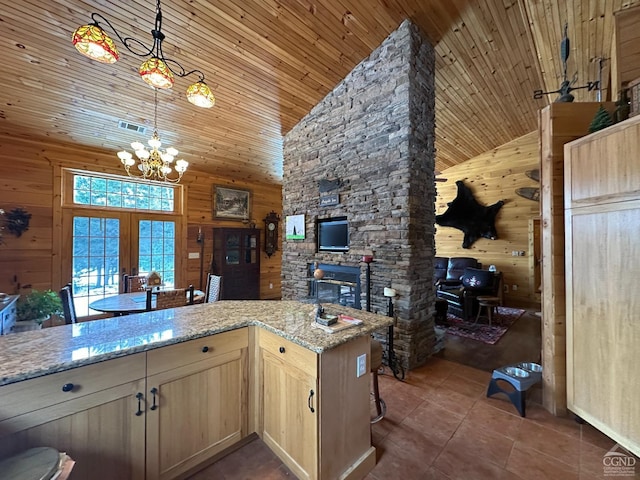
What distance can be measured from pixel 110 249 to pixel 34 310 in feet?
4.75

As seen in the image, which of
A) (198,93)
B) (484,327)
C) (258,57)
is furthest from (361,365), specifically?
(484,327)

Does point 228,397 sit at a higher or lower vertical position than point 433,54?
lower

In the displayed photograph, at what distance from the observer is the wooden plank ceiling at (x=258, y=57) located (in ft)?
8.77

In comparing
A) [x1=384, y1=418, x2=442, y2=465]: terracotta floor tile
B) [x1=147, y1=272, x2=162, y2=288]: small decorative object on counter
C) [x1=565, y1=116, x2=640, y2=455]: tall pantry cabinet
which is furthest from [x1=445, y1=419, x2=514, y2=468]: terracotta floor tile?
[x1=147, y1=272, x2=162, y2=288]: small decorative object on counter

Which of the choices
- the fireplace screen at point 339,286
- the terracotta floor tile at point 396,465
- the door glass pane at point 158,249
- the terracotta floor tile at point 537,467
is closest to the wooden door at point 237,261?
the door glass pane at point 158,249

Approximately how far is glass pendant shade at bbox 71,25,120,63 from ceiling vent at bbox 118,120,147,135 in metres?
2.70

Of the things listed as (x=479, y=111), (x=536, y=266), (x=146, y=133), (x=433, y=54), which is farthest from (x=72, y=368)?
(x=536, y=266)

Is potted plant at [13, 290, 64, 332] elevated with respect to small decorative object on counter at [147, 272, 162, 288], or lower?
lower

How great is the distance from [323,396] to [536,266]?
6397mm

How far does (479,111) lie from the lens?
4.78 meters

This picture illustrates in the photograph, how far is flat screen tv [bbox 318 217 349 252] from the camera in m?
3.77

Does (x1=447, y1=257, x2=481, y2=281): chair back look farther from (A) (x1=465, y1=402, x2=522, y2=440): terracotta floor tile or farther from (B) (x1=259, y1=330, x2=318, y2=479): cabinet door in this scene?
(B) (x1=259, y1=330, x2=318, y2=479): cabinet door

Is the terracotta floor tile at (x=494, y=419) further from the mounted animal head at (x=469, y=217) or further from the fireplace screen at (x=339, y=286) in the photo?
the mounted animal head at (x=469, y=217)

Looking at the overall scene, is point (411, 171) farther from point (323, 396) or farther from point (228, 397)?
point (228, 397)
